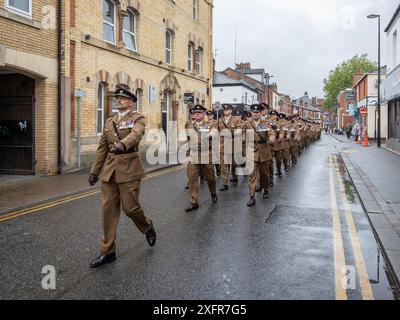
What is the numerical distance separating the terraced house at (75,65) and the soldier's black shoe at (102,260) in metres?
8.59

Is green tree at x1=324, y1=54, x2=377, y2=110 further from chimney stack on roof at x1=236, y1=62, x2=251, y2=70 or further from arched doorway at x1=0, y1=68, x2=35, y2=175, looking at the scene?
arched doorway at x1=0, y1=68, x2=35, y2=175

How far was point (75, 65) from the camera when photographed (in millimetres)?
14922

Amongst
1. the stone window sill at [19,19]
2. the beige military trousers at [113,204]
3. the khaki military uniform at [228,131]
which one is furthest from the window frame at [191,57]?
the beige military trousers at [113,204]

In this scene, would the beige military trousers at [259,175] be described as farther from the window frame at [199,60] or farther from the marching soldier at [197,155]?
the window frame at [199,60]

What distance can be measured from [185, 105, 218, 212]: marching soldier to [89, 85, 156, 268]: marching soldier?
2.99m

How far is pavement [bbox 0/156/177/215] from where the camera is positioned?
30.0 ft

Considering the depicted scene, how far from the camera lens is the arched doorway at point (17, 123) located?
45.8 feet

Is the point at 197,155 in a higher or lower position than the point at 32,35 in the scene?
lower

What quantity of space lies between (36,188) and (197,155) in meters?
4.90

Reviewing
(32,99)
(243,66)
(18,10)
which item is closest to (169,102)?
(32,99)

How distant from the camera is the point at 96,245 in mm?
5988

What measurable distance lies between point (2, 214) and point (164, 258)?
426cm

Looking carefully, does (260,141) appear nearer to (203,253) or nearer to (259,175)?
(259,175)
